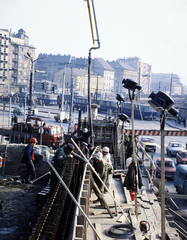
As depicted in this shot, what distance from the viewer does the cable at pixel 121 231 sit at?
20.4 ft

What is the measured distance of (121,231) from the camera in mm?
6535

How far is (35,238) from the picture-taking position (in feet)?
14.6

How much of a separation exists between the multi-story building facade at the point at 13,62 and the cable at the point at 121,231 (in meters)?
85.5

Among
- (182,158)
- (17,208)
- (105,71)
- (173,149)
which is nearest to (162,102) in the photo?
(17,208)

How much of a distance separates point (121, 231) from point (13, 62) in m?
103

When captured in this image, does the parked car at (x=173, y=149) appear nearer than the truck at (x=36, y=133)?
No

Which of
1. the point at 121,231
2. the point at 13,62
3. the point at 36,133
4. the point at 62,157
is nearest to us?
the point at 121,231

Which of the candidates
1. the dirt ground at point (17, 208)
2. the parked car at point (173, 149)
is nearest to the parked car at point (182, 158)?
the parked car at point (173, 149)

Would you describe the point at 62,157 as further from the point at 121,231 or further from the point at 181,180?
the point at 181,180

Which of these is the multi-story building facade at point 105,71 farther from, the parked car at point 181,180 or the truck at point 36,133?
the parked car at point 181,180

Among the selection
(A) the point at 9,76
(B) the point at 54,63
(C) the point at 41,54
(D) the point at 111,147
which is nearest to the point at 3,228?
(D) the point at 111,147

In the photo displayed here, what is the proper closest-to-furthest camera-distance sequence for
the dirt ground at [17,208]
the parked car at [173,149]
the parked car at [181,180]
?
the dirt ground at [17,208] < the parked car at [181,180] < the parked car at [173,149]

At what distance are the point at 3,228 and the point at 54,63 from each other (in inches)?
4658

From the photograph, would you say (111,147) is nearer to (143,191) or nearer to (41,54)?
(143,191)
